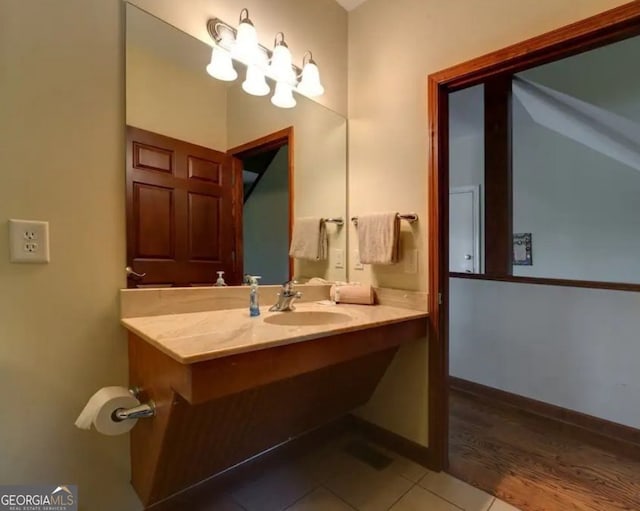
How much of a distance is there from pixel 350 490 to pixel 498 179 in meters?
2.16

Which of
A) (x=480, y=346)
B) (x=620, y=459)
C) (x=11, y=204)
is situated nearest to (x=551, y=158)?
(x=480, y=346)

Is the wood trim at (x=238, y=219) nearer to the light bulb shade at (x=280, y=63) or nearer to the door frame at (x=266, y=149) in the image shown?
the door frame at (x=266, y=149)

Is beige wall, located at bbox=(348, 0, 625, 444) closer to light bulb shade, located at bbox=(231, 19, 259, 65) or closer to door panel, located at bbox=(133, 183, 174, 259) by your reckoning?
light bulb shade, located at bbox=(231, 19, 259, 65)

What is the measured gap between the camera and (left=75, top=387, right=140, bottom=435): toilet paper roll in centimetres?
97

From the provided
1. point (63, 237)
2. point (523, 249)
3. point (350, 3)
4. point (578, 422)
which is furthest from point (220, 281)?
point (523, 249)

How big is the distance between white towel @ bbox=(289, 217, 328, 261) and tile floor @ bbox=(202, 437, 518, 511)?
1.06 m

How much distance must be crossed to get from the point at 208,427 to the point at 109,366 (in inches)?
16.3

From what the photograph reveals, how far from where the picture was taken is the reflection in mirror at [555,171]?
2.30 m

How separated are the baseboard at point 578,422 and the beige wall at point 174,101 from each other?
2370mm

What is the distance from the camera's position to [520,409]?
84.9 inches

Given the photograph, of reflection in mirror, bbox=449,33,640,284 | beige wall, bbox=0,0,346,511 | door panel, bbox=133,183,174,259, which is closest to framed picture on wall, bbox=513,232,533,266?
reflection in mirror, bbox=449,33,640,284

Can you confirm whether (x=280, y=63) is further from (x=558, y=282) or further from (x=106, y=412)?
(x=558, y=282)

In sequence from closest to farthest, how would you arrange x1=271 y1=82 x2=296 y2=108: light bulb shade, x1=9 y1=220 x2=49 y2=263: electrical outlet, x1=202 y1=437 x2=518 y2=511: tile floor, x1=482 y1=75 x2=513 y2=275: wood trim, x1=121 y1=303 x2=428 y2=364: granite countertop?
x1=121 y1=303 x2=428 y2=364: granite countertop → x1=9 y1=220 x2=49 y2=263: electrical outlet → x1=202 y1=437 x2=518 y2=511: tile floor → x1=271 y1=82 x2=296 y2=108: light bulb shade → x1=482 y1=75 x2=513 y2=275: wood trim

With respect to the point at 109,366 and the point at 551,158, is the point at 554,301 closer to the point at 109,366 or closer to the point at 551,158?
the point at 551,158
